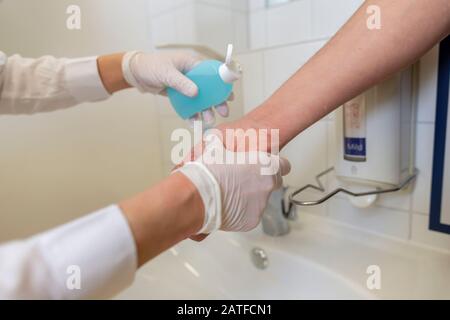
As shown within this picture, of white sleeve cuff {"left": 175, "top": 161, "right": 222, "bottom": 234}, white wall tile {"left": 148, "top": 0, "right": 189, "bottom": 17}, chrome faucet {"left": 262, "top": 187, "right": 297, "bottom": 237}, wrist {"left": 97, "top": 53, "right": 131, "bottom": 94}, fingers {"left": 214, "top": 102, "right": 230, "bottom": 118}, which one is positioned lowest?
chrome faucet {"left": 262, "top": 187, "right": 297, "bottom": 237}

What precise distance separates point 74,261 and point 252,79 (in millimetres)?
634

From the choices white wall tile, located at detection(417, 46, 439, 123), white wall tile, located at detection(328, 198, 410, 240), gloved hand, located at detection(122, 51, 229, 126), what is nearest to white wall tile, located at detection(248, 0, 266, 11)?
gloved hand, located at detection(122, 51, 229, 126)

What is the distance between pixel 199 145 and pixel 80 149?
0.43 metres

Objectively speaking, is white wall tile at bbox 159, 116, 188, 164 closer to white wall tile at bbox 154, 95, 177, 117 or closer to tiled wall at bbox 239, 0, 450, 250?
white wall tile at bbox 154, 95, 177, 117

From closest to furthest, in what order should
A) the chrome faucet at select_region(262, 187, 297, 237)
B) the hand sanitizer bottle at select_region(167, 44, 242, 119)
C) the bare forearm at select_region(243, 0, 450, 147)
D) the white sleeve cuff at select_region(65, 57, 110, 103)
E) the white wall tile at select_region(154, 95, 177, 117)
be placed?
the bare forearm at select_region(243, 0, 450, 147)
the hand sanitizer bottle at select_region(167, 44, 242, 119)
the white sleeve cuff at select_region(65, 57, 110, 103)
the chrome faucet at select_region(262, 187, 297, 237)
the white wall tile at select_region(154, 95, 177, 117)

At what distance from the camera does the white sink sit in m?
0.59

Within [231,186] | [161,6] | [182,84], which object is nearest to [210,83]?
[182,84]

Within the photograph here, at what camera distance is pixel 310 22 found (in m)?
0.71

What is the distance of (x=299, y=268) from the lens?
69 centimetres

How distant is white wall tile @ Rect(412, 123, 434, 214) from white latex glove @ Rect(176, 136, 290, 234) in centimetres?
31

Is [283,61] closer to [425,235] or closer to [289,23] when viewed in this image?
[289,23]

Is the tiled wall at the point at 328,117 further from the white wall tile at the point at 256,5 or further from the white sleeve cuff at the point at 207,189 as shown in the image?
the white sleeve cuff at the point at 207,189

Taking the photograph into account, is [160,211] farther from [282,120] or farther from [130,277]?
[282,120]

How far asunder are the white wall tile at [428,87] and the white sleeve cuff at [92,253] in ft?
1.83
